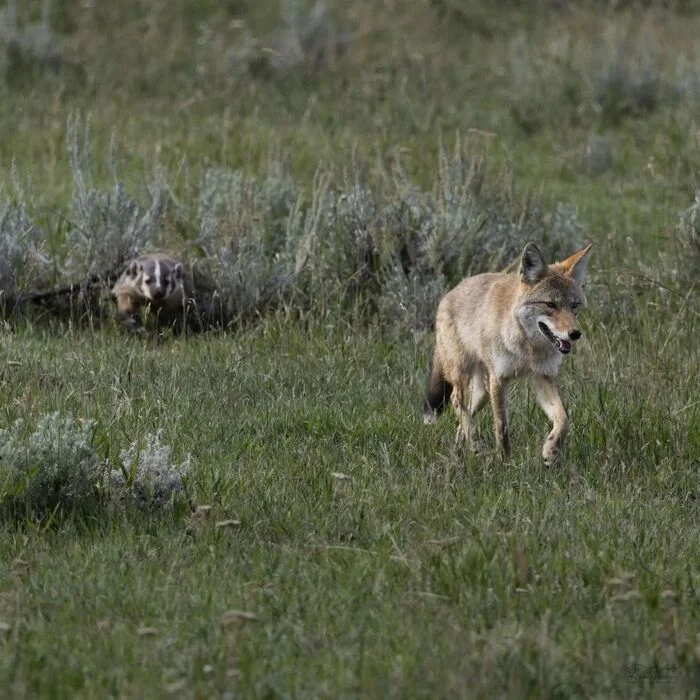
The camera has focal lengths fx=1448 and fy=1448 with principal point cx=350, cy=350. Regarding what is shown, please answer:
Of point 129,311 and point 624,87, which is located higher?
point 624,87

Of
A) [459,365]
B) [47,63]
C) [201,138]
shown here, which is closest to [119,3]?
[47,63]

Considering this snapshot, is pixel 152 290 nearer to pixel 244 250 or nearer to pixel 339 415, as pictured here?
pixel 244 250

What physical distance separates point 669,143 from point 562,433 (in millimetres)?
8142

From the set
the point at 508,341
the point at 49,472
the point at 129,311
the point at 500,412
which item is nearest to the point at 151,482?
the point at 49,472

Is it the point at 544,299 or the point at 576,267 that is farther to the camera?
the point at 576,267

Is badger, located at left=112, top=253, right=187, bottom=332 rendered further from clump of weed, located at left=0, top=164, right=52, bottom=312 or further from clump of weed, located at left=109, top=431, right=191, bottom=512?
clump of weed, located at left=109, top=431, right=191, bottom=512

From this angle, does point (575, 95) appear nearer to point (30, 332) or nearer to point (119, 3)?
point (119, 3)

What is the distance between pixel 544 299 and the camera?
6.90 metres

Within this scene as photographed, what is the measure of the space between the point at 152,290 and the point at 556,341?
10.9ft

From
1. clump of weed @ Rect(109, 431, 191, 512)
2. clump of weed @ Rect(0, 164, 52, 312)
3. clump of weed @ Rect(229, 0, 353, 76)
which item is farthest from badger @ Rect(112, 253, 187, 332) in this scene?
clump of weed @ Rect(229, 0, 353, 76)

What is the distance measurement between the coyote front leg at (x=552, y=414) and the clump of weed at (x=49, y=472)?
6.98 ft

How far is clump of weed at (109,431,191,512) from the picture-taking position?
234 inches

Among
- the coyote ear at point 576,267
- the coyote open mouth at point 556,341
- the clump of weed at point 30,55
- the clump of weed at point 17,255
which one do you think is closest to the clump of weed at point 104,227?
the clump of weed at point 17,255

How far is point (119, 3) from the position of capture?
62.1 feet
